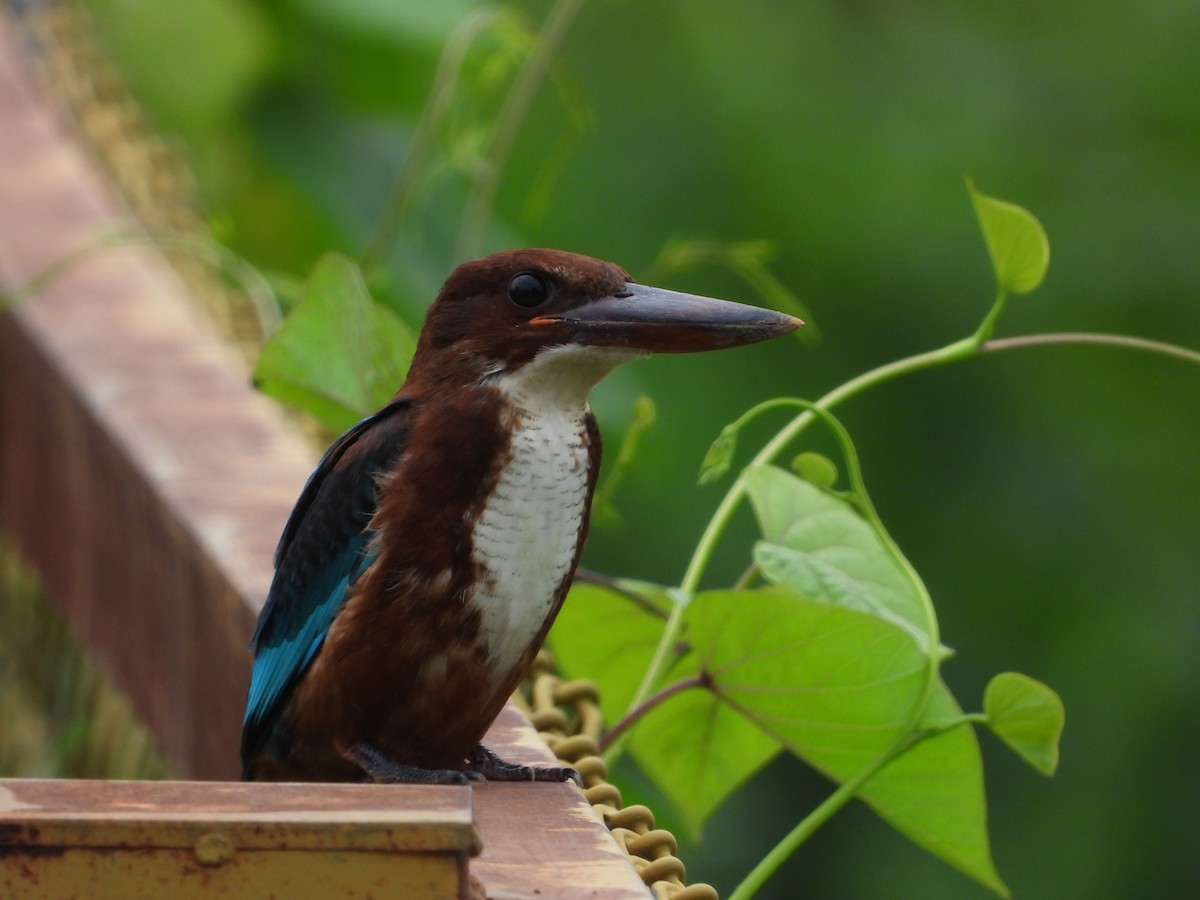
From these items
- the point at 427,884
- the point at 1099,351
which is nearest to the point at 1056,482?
the point at 1099,351

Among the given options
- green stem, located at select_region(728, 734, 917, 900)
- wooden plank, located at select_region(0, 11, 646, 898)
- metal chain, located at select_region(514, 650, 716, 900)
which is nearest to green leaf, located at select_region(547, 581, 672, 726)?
metal chain, located at select_region(514, 650, 716, 900)

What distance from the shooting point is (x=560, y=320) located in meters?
1.30

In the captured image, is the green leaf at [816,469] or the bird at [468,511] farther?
the green leaf at [816,469]

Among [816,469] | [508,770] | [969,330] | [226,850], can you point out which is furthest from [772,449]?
[969,330]

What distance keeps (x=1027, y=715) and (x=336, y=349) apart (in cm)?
74

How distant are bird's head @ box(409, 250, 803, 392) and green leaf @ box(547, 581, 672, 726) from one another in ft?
1.09

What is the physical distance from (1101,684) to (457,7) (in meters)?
2.15

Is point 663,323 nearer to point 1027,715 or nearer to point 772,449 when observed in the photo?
point 772,449

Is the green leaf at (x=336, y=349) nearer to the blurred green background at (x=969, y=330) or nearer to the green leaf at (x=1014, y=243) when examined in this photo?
the green leaf at (x=1014, y=243)

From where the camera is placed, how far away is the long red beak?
1.26 meters

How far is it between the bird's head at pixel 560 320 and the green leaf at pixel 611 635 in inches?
13.1

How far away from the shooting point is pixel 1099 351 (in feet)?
14.0

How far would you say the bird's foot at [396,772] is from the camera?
1.28m

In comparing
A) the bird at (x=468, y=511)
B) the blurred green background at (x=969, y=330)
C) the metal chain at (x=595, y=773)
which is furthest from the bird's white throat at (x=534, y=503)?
the blurred green background at (x=969, y=330)
